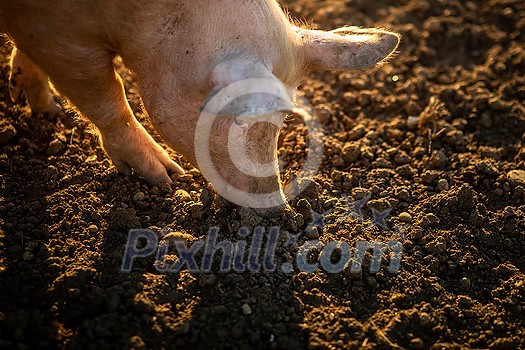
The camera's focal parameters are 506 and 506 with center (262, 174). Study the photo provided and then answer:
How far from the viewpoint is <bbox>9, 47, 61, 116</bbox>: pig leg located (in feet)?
12.9

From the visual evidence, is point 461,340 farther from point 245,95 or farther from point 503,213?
point 245,95

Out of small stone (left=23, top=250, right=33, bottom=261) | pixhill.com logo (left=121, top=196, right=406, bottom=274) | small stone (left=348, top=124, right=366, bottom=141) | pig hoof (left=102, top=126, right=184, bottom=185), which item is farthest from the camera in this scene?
small stone (left=348, top=124, right=366, bottom=141)

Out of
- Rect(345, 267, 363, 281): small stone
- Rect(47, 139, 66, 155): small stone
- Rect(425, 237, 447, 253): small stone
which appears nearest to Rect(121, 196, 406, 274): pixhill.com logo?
Rect(345, 267, 363, 281): small stone

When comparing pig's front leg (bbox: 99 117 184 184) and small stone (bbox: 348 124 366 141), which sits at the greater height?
small stone (bbox: 348 124 366 141)

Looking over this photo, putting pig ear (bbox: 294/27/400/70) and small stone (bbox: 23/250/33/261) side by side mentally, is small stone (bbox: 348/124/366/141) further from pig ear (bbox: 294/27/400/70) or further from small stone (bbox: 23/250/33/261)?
small stone (bbox: 23/250/33/261)

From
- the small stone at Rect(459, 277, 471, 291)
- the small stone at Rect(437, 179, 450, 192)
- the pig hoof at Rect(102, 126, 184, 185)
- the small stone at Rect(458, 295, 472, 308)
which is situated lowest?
the small stone at Rect(458, 295, 472, 308)

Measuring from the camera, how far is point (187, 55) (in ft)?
9.11

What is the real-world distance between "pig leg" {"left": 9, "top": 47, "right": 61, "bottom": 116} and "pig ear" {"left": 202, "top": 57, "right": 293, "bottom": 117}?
6.71 ft

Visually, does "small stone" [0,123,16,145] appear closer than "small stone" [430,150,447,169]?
Yes

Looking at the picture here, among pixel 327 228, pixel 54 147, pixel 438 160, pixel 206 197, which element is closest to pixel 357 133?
pixel 438 160

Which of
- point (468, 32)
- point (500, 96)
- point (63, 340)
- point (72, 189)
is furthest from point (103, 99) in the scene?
point (468, 32)

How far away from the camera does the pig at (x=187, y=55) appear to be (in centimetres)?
276

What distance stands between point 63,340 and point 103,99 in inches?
58.4

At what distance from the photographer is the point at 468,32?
5309mm
